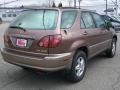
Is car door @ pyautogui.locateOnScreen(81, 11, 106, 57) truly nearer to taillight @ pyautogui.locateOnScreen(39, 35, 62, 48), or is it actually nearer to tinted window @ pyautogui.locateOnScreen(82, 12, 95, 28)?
tinted window @ pyautogui.locateOnScreen(82, 12, 95, 28)

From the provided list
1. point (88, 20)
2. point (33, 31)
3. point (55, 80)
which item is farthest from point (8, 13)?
point (33, 31)

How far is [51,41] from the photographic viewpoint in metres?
4.62

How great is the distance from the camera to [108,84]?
17.0ft

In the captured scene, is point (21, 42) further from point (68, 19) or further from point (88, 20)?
point (88, 20)

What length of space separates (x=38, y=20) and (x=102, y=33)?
2.33m

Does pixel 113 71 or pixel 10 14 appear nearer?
pixel 113 71

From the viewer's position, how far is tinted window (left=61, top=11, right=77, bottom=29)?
16.2ft

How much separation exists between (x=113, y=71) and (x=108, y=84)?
107 cm

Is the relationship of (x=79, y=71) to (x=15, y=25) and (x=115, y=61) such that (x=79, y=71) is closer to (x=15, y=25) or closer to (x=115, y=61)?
(x=15, y=25)

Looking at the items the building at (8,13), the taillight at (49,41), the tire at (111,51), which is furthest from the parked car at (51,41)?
the building at (8,13)

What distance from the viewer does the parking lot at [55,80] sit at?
5.01 m

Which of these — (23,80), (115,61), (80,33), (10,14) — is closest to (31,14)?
(80,33)

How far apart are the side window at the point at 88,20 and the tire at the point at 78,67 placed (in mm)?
804

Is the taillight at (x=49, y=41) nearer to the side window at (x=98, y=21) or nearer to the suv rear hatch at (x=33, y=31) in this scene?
the suv rear hatch at (x=33, y=31)
